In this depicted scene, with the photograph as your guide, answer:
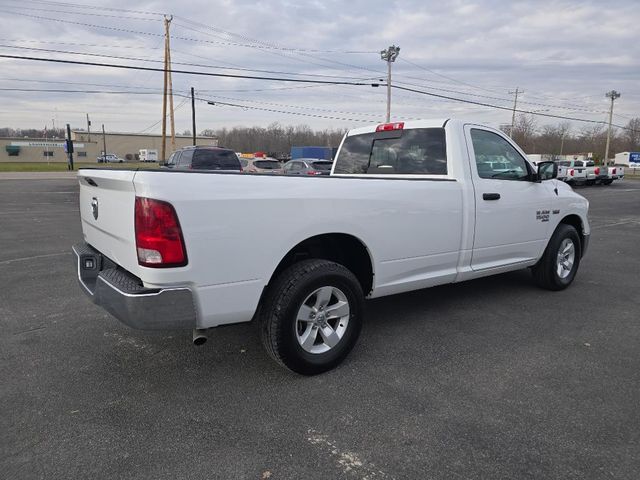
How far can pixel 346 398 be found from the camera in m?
3.17

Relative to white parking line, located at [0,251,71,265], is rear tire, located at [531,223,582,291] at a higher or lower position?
higher

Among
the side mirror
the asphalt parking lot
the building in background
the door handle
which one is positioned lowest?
the asphalt parking lot

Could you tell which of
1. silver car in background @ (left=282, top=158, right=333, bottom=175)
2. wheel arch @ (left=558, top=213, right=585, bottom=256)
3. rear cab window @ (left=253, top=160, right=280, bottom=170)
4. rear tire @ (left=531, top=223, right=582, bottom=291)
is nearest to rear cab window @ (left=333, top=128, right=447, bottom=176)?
rear tire @ (left=531, top=223, right=582, bottom=291)

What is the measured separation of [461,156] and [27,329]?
168 inches

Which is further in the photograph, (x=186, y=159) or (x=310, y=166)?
(x=310, y=166)

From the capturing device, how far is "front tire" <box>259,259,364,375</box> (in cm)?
320

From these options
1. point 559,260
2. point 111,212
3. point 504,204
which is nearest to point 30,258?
point 111,212

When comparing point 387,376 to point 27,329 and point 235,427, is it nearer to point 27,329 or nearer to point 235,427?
point 235,427

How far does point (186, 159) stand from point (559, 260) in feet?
42.9

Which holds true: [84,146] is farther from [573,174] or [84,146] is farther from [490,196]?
[490,196]

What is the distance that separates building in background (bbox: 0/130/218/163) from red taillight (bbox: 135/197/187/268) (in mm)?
83316

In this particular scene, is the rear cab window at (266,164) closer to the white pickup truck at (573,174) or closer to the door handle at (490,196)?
the white pickup truck at (573,174)

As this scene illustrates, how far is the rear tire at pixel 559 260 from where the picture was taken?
552 centimetres

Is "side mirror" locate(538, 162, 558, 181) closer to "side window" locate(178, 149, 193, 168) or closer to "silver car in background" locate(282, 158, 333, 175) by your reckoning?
"side window" locate(178, 149, 193, 168)
